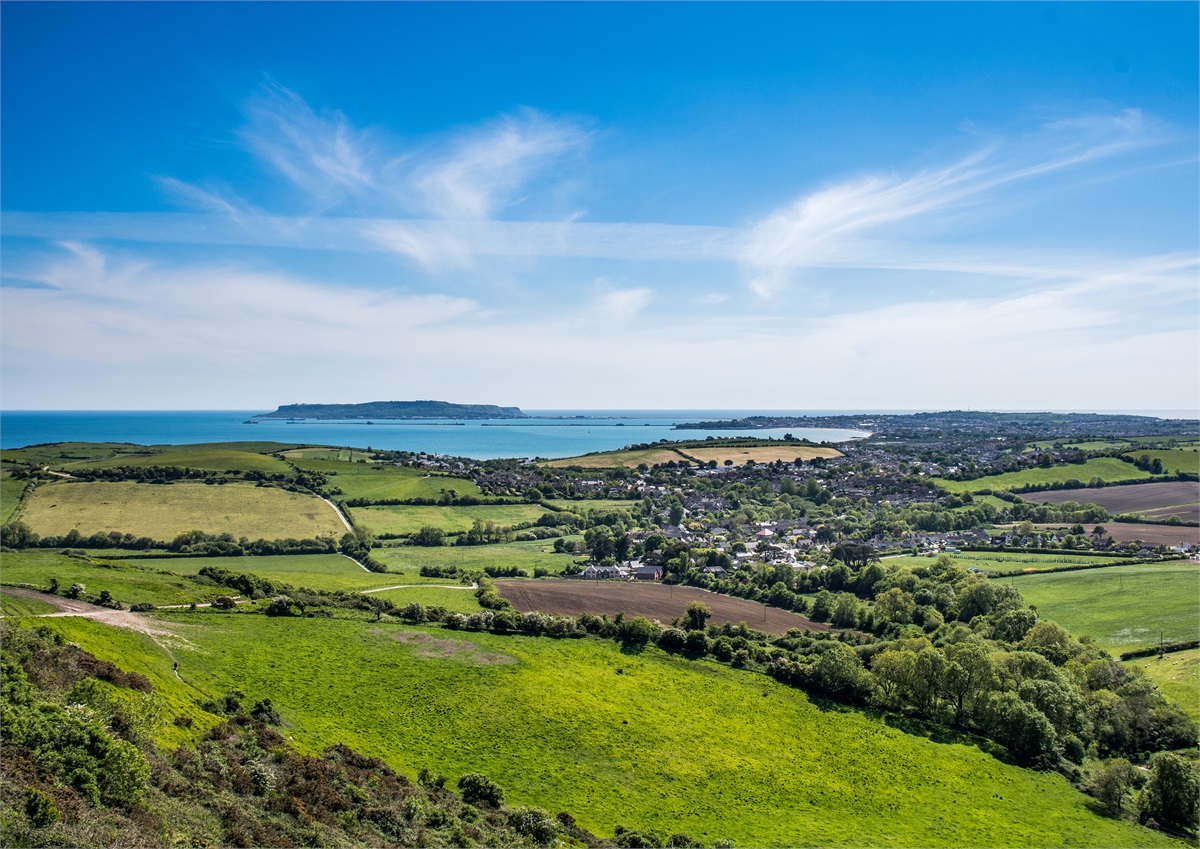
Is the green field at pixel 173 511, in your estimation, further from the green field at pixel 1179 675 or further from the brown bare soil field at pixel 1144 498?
the brown bare soil field at pixel 1144 498

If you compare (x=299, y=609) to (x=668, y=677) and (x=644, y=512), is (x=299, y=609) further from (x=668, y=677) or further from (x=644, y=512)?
(x=644, y=512)

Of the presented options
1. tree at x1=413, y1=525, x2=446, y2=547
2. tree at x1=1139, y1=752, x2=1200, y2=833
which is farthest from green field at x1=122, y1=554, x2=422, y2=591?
tree at x1=1139, y1=752, x2=1200, y2=833

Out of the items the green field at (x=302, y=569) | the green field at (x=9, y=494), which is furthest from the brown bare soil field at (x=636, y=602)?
the green field at (x=9, y=494)

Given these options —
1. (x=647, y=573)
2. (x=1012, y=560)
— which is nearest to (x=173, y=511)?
(x=647, y=573)

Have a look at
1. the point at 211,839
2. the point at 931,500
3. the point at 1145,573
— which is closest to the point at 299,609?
the point at 211,839

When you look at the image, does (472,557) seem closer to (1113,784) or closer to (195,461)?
(1113,784)

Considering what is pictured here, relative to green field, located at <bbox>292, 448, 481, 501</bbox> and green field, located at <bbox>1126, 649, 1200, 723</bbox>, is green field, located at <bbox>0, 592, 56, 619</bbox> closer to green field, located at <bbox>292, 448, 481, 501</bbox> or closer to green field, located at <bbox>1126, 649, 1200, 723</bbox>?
green field, located at <bbox>292, 448, 481, 501</bbox>
